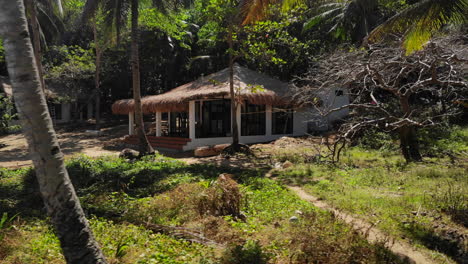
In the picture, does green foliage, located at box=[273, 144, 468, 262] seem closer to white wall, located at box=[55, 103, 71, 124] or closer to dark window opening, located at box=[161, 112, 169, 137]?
dark window opening, located at box=[161, 112, 169, 137]

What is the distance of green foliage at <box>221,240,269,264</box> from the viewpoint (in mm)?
3617

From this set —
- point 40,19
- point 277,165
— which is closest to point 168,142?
point 277,165

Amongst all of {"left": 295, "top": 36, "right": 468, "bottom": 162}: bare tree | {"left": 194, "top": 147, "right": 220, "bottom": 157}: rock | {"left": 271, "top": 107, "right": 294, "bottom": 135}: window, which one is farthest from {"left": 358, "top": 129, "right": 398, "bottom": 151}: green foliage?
{"left": 194, "top": 147, "right": 220, "bottom": 157}: rock

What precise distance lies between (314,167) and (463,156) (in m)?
4.39

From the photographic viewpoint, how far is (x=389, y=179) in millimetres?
7719

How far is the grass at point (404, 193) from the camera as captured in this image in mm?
4758

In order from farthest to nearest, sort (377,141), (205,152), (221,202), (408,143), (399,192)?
(205,152), (377,141), (408,143), (399,192), (221,202)

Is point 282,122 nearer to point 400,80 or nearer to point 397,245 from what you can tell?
point 400,80

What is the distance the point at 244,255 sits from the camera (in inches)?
145

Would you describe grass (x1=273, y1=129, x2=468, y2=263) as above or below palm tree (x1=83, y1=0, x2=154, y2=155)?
below

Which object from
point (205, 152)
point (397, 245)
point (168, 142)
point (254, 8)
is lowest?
point (397, 245)

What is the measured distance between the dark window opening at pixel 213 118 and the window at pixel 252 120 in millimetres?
781

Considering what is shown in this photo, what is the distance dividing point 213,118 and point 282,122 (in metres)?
A: 4.22

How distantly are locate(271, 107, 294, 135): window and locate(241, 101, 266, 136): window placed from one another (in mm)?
774
